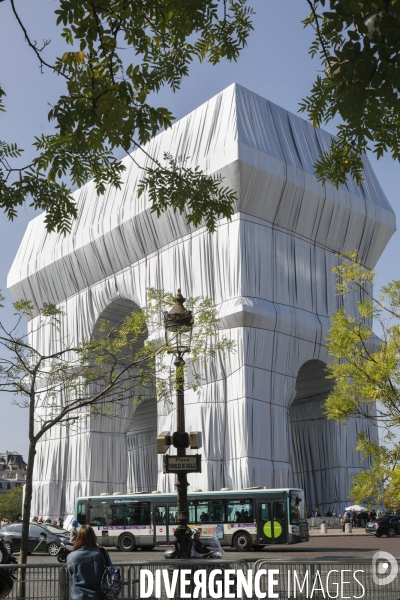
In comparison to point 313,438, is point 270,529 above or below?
below

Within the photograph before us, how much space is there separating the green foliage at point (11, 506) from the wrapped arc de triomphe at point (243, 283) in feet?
241

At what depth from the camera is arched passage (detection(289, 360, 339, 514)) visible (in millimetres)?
46250

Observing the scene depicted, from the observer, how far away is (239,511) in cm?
3066

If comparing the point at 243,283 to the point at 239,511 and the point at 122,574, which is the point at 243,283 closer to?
the point at 239,511

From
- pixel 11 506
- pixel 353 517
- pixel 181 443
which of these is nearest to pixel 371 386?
pixel 181 443

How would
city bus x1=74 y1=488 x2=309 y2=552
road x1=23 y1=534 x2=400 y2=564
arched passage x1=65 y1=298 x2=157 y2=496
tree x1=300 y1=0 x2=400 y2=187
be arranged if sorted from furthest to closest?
arched passage x1=65 y1=298 x2=157 y2=496
city bus x1=74 y1=488 x2=309 y2=552
road x1=23 y1=534 x2=400 y2=564
tree x1=300 y1=0 x2=400 y2=187

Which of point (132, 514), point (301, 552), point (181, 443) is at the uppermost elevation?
point (181, 443)

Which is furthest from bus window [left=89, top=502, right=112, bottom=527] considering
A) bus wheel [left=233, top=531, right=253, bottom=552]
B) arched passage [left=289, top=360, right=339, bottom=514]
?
arched passage [left=289, top=360, right=339, bottom=514]

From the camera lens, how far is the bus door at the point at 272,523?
29.9m

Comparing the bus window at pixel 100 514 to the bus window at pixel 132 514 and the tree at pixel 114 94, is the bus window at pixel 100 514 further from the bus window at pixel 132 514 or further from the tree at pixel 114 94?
the tree at pixel 114 94

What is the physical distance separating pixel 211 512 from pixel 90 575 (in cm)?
2411

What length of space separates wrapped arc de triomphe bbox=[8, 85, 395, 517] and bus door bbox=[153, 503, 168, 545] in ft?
20.7

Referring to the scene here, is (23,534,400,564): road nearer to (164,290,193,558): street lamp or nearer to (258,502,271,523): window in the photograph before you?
(258,502,271,523): window

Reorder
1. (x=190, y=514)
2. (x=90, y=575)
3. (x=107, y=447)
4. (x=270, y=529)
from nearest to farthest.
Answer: (x=90, y=575), (x=270, y=529), (x=190, y=514), (x=107, y=447)
